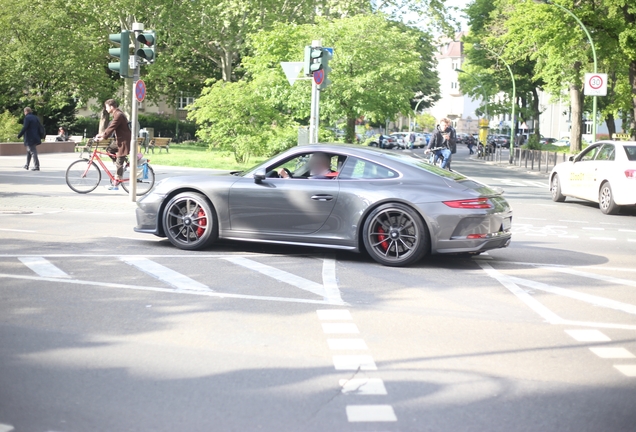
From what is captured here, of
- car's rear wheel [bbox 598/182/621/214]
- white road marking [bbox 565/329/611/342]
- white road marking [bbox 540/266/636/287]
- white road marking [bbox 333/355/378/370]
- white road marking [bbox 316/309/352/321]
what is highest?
car's rear wheel [bbox 598/182/621/214]

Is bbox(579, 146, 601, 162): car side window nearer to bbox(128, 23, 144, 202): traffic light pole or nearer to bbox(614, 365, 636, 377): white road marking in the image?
bbox(128, 23, 144, 202): traffic light pole

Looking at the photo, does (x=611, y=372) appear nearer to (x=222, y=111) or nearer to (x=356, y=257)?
(x=356, y=257)

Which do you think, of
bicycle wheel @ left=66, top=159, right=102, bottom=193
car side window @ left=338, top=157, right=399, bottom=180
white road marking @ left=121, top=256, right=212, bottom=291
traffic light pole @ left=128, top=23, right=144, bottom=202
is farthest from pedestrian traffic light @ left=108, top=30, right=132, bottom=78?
car side window @ left=338, top=157, right=399, bottom=180

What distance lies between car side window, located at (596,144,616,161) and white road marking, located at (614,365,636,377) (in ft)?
45.2

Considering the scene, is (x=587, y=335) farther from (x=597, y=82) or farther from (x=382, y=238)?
(x=597, y=82)

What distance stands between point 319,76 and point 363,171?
8.74m

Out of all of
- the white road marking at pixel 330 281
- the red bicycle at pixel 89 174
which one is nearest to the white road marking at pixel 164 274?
the white road marking at pixel 330 281

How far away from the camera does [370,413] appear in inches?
180

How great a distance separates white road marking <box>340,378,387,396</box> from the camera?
495cm

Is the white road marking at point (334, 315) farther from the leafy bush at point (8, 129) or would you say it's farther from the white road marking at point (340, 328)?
the leafy bush at point (8, 129)

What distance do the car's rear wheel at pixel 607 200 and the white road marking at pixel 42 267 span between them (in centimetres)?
1228

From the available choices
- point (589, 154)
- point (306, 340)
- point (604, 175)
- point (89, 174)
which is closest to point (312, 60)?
point (89, 174)

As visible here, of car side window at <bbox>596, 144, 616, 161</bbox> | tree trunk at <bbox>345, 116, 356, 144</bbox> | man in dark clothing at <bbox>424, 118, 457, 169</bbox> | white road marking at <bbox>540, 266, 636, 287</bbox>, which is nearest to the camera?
white road marking at <bbox>540, 266, 636, 287</bbox>

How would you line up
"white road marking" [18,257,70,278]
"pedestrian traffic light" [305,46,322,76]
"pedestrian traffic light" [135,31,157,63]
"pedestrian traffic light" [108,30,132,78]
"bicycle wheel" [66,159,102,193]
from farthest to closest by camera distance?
"bicycle wheel" [66,159,102,193]
"pedestrian traffic light" [305,46,322,76]
"pedestrian traffic light" [135,31,157,63]
"pedestrian traffic light" [108,30,132,78]
"white road marking" [18,257,70,278]
